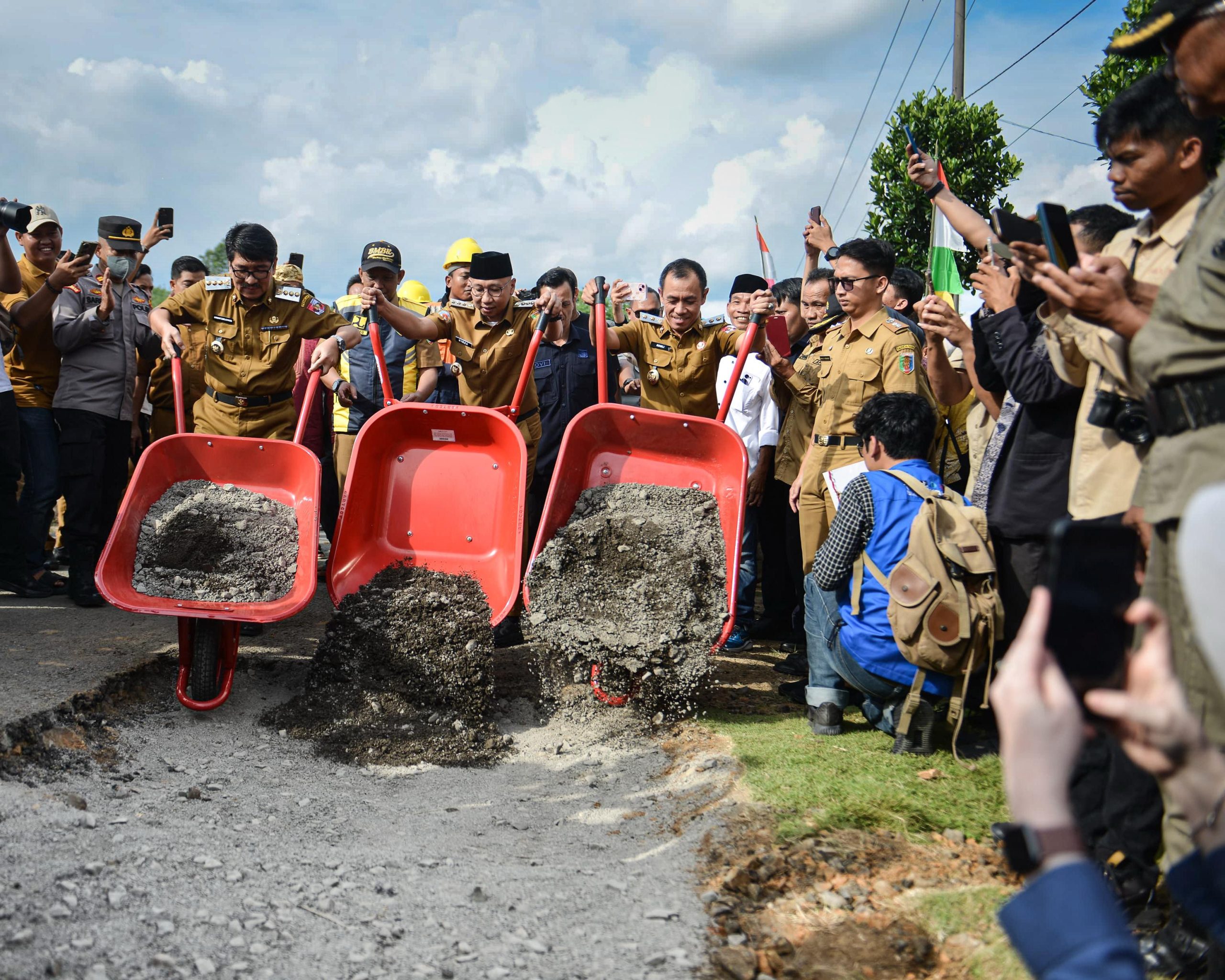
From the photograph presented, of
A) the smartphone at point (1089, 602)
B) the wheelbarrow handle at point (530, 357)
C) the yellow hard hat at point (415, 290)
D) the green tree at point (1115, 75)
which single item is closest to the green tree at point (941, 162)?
the green tree at point (1115, 75)

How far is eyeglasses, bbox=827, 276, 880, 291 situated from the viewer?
435 cm

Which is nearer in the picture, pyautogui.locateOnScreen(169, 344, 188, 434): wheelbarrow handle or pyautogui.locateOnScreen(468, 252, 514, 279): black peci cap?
pyautogui.locateOnScreen(169, 344, 188, 434): wheelbarrow handle

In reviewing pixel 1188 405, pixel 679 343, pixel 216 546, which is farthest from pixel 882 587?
pixel 216 546

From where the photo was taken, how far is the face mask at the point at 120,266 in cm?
514

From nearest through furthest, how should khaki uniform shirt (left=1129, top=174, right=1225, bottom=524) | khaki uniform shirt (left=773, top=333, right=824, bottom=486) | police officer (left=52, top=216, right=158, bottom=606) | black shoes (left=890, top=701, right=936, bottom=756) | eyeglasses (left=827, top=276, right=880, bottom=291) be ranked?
1. khaki uniform shirt (left=1129, top=174, right=1225, bottom=524)
2. black shoes (left=890, top=701, right=936, bottom=756)
3. eyeglasses (left=827, top=276, right=880, bottom=291)
4. khaki uniform shirt (left=773, top=333, right=824, bottom=486)
5. police officer (left=52, top=216, right=158, bottom=606)

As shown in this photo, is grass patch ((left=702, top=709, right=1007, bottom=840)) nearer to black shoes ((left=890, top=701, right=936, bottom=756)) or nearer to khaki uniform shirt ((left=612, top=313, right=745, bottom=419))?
black shoes ((left=890, top=701, right=936, bottom=756))

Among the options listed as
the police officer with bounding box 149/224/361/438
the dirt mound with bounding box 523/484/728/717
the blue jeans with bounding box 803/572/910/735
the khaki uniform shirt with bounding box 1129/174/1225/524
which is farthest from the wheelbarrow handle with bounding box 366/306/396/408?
the khaki uniform shirt with bounding box 1129/174/1225/524

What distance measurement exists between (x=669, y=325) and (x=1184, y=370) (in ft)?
11.0

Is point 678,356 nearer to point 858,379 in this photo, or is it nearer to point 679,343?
point 679,343

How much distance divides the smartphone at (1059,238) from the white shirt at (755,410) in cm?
330

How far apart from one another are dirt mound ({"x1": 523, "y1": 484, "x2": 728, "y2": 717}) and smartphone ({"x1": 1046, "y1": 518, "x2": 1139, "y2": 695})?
8.92 ft

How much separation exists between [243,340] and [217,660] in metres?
1.66

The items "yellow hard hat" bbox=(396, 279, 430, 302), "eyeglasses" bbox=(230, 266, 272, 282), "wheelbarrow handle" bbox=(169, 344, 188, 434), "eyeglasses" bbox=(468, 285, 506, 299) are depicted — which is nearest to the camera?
"wheelbarrow handle" bbox=(169, 344, 188, 434)

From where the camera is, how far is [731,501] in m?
4.19
